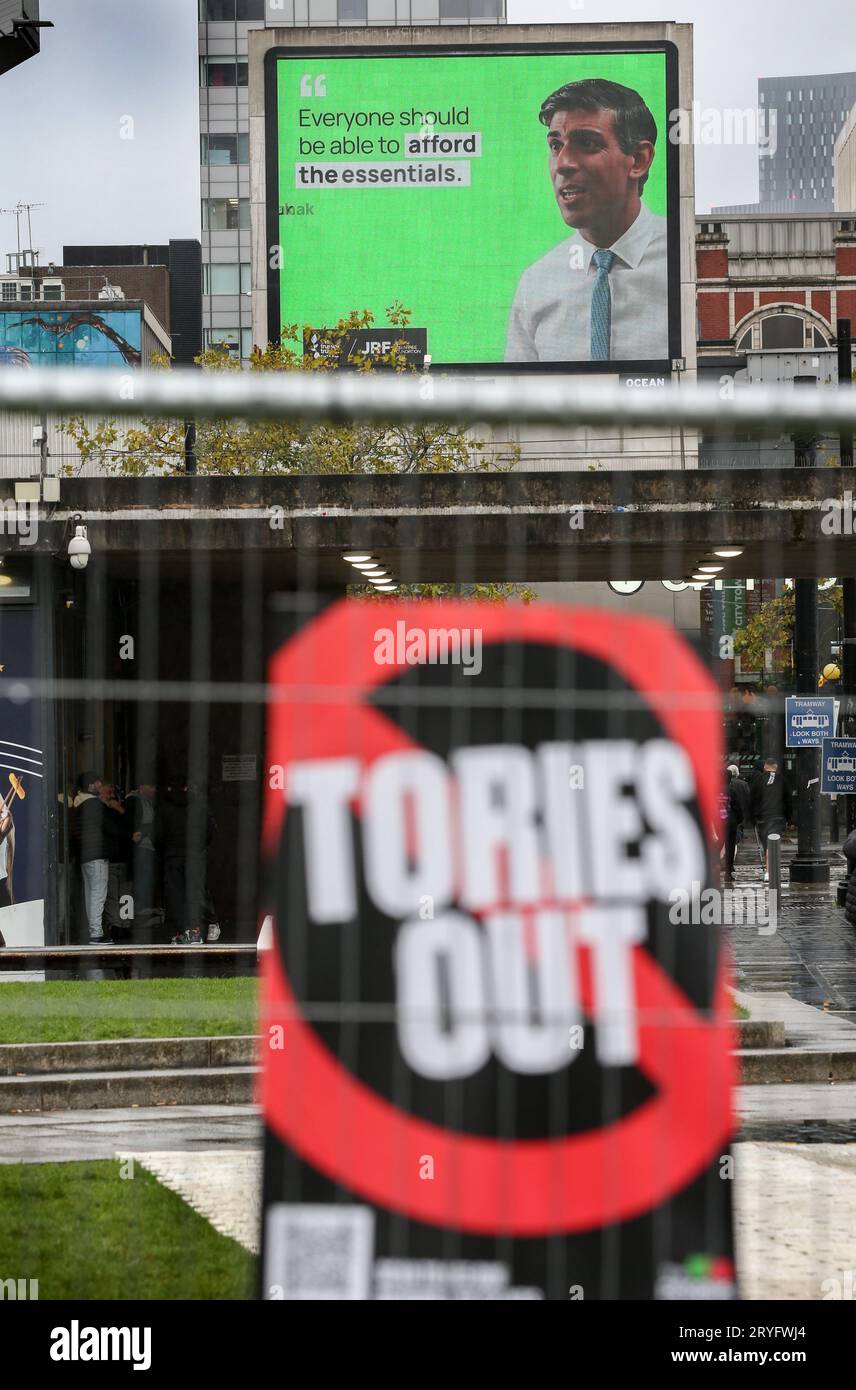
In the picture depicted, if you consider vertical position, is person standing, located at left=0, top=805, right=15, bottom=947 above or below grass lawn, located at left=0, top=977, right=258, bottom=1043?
above

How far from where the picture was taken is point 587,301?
159ft

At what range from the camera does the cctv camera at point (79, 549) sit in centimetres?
374

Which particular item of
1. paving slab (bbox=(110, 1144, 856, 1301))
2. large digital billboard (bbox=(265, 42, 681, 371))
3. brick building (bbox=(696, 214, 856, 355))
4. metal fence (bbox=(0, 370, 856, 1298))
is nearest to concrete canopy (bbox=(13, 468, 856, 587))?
metal fence (bbox=(0, 370, 856, 1298))

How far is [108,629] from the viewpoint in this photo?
380cm

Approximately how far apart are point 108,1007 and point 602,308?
46370mm

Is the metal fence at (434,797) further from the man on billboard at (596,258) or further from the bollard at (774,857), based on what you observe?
the man on billboard at (596,258)

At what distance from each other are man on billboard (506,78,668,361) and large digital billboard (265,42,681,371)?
39 mm

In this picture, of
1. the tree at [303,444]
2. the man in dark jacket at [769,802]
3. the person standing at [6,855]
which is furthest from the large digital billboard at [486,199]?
the person standing at [6,855]

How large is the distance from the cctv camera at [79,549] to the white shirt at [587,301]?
45235 mm

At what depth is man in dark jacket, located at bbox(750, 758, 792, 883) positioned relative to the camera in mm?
3859

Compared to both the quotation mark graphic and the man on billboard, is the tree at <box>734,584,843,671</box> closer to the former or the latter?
the man on billboard

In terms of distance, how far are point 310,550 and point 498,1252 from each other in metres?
1.49
